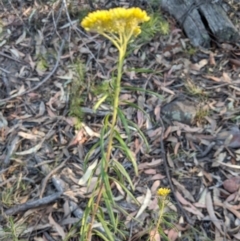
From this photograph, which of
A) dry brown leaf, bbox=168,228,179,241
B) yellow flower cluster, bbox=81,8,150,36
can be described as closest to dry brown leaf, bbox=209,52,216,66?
dry brown leaf, bbox=168,228,179,241

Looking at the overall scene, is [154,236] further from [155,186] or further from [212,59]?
[212,59]

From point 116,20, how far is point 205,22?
8.41 ft

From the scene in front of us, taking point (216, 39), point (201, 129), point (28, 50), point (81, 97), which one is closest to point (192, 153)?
point (201, 129)

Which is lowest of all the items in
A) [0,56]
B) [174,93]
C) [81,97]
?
[174,93]

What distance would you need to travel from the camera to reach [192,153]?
3.26m

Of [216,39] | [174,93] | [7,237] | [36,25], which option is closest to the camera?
[7,237]

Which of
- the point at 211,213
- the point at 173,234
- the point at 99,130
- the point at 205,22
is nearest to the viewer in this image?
the point at 173,234

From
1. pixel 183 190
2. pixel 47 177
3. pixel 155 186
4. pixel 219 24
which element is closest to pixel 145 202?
pixel 155 186

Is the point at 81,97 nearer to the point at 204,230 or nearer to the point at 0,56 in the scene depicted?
the point at 0,56

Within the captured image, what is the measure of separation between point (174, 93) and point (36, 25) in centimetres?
145

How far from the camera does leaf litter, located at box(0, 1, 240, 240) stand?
2.93 m

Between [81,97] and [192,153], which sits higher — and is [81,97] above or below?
above

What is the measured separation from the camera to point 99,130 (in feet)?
11.3

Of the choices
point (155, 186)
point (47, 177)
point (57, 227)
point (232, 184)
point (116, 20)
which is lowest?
point (232, 184)
